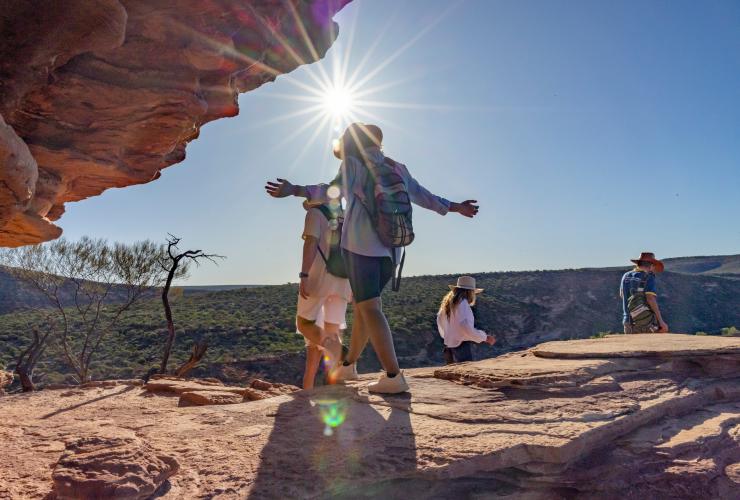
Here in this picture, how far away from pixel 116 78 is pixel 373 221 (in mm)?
2082

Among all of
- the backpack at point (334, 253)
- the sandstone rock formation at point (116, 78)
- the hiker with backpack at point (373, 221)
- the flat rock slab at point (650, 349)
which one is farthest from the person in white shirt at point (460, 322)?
the sandstone rock formation at point (116, 78)

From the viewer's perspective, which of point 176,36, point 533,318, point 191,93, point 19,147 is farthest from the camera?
point 533,318

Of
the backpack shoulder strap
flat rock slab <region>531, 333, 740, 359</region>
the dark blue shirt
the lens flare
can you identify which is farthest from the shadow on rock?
the dark blue shirt

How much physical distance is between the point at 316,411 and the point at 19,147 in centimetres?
225

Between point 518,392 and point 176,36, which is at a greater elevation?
point 176,36

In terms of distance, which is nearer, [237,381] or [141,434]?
[141,434]

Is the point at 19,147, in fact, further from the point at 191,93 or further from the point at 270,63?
the point at 270,63

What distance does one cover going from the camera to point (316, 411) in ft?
9.22

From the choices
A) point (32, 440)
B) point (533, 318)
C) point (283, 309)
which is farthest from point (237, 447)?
point (533, 318)

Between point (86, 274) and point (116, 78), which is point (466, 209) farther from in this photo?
point (86, 274)

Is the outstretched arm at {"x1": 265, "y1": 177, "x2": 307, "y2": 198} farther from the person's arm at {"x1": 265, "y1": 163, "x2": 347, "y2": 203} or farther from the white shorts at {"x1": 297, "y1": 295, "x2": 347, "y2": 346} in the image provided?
the white shorts at {"x1": 297, "y1": 295, "x2": 347, "y2": 346}

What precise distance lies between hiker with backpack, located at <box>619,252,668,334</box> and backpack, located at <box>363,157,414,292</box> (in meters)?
4.33

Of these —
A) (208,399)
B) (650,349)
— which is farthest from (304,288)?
(650,349)

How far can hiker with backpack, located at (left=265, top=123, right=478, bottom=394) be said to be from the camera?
10.1ft
